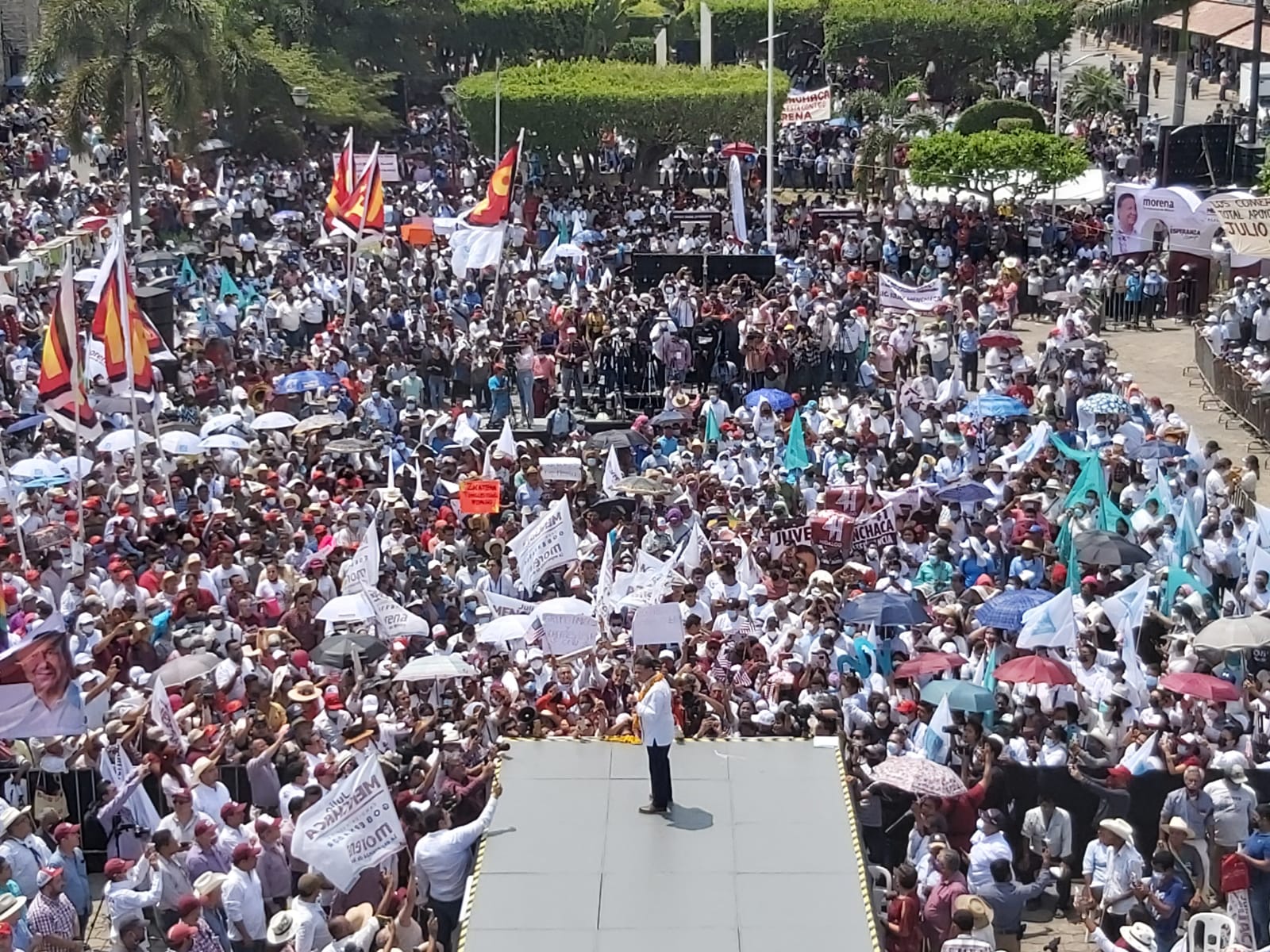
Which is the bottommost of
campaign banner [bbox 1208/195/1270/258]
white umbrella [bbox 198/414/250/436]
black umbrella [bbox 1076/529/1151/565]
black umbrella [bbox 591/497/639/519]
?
black umbrella [bbox 591/497/639/519]

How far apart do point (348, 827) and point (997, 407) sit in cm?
1279

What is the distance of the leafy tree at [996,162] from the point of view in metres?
37.6

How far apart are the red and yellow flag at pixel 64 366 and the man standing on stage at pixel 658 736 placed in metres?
9.28

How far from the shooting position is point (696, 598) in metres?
17.9

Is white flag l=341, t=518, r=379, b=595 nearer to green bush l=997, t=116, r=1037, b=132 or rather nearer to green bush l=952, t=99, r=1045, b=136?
green bush l=997, t=116, r=1037, b=132

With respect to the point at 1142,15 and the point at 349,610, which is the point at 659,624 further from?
the point at 1142,15

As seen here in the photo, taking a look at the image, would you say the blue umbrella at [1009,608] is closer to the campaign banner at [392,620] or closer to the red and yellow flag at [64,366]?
the campaign banner at [392,620]

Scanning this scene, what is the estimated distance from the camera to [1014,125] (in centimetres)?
4288

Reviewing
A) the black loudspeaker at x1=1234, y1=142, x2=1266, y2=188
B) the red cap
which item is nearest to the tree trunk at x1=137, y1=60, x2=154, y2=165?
the black loudspeaker at x1=1234, y1=142, x2=1266, y2=188

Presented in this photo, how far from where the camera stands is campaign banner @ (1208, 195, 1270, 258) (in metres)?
30.0

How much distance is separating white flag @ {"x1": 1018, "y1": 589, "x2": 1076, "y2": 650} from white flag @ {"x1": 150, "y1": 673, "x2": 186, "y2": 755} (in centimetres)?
658

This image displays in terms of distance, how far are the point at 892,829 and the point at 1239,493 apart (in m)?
8.23

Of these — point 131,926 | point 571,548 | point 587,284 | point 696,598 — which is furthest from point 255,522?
point 587,284

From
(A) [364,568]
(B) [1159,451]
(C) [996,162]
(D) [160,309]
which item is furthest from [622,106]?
(A) [364,568]
